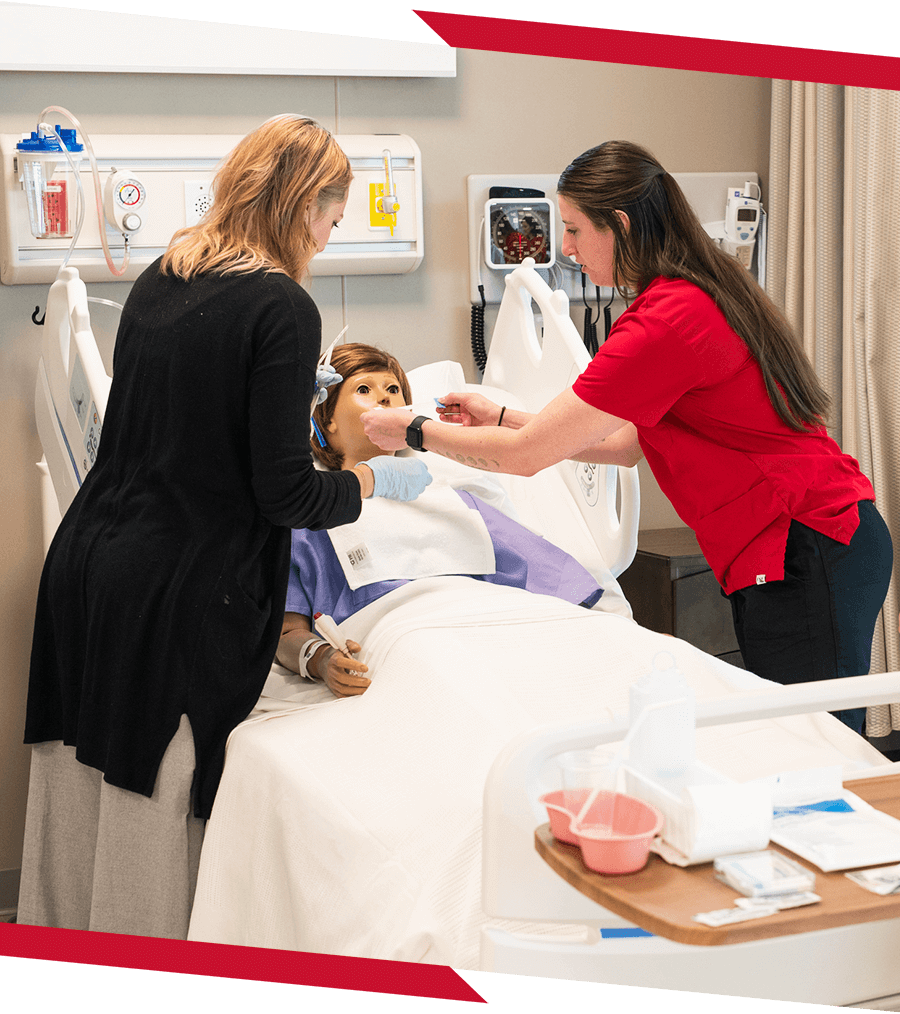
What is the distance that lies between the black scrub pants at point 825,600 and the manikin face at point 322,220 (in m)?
0.90

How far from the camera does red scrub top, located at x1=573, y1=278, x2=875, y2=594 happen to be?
6.02ft

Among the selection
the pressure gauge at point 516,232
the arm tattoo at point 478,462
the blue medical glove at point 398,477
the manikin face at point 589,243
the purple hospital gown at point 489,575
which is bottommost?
the purple hospital gown at point 489,575

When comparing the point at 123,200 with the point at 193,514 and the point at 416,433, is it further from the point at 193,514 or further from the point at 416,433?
the point at 193,514

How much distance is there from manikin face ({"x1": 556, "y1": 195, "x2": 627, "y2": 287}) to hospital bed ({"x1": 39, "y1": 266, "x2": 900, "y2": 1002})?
0.60 m

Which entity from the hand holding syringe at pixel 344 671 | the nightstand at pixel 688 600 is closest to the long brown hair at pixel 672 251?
the hand holding syringe at pixel 344 671

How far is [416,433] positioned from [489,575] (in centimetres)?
41

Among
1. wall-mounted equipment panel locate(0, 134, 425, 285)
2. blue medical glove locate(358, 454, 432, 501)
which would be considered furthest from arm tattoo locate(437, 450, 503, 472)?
wall-mounted equipment panel locate(0, 134, 425, 285)

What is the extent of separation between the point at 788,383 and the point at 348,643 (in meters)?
0.87

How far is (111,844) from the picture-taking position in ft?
6.05

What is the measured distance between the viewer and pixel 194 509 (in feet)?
5.79

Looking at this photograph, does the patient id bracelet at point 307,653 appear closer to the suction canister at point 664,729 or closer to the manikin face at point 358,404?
the manikin face at point 358,404

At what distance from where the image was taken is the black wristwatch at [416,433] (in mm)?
2090

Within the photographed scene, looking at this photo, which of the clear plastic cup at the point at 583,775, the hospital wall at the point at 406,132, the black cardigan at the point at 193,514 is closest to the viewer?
the clear plastic cup at the point at 583,775

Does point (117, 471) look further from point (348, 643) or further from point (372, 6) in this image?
point (372, 6)
